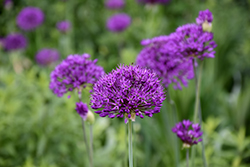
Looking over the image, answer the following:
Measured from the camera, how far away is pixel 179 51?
123 centimetres

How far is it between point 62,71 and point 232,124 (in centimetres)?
242

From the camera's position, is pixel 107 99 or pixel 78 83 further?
pixel 78 83

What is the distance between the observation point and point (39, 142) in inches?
78.7

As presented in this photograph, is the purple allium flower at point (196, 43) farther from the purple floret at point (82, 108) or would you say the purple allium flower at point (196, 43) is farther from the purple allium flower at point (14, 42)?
the purple allium flower at point (14, 42)

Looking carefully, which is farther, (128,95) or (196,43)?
(196,43)

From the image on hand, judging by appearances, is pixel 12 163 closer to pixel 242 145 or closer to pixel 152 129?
pixel 152 129

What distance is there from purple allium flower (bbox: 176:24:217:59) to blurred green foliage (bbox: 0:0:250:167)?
2.03ft

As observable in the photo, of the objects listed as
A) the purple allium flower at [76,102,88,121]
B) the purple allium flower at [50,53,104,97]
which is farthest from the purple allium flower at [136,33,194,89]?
the purple allium flower at [76,102,88,121]

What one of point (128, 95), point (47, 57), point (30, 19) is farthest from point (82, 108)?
point (30, 19)

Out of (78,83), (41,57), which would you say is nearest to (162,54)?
(78,83)

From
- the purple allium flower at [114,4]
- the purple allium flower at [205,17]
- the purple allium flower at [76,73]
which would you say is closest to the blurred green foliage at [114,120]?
the purple allium flower at [114,4]

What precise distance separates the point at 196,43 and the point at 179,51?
0.26 ft

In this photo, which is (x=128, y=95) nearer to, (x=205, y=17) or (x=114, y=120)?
(x=205, y=17)

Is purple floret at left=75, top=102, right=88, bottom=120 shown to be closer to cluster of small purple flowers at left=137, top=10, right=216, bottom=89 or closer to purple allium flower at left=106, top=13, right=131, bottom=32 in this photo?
cluster of small purple flowers at left=137, top=10, right=216, bottom=89
